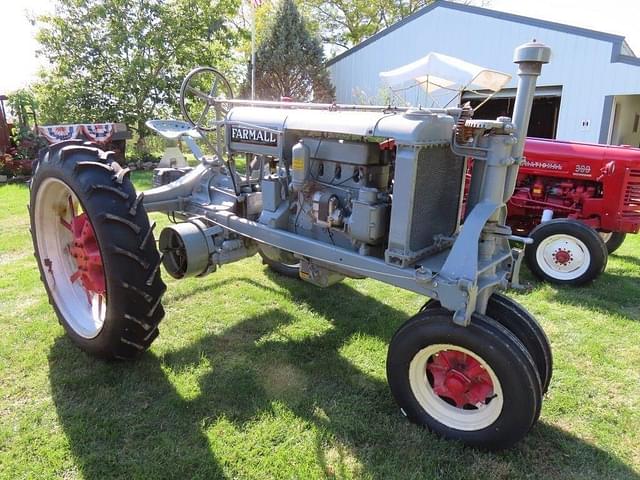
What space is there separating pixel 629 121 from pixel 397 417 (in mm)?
16468

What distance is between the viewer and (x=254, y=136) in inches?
122

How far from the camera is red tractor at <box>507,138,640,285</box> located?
455 cm

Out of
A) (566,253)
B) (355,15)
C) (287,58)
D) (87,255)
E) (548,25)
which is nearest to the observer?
(87,255)

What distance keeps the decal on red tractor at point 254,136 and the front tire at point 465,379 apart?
1.42 m

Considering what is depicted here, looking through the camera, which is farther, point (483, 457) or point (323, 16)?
point (323, 16)

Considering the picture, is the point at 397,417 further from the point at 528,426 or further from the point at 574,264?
the point at 574,264

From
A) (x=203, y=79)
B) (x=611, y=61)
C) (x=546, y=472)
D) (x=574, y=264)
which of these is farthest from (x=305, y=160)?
(x=203, y=79)

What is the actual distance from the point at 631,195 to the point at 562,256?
106 cm

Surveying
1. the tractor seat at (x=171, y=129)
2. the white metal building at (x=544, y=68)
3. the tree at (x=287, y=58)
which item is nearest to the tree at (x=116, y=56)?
the tree at (x=287, y=58)

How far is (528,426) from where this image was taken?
213 centimetres

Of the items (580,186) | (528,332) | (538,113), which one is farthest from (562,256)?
(538,113)

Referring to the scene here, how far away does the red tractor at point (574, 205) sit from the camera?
455 cm

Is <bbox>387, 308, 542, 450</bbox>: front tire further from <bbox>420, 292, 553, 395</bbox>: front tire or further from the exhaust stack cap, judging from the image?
the exhaust stack cap

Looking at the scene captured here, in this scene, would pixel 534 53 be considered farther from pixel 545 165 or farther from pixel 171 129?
pixel 545 165
